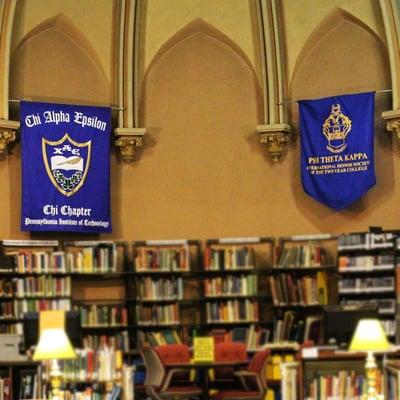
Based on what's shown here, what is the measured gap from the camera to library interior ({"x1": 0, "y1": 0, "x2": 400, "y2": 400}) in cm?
1159

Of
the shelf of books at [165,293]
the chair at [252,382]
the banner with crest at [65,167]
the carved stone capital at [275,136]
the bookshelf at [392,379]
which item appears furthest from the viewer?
the carved stone capital at [275,136]

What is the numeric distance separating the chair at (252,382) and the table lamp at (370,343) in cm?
183

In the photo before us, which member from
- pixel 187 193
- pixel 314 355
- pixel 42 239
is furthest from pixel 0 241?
pixel 314 355

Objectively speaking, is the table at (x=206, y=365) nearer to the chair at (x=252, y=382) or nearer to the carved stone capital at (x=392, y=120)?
the chair at (x=252, y=382)

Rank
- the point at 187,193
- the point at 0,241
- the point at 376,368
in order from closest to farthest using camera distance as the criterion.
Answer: the point at 376,368 < the point at 0,241 < the point at 187,193

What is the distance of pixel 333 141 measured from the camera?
39.0 feet

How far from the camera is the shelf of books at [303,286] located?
11.6 meters

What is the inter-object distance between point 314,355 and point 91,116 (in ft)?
14.9

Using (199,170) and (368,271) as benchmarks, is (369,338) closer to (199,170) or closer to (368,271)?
(368,271)

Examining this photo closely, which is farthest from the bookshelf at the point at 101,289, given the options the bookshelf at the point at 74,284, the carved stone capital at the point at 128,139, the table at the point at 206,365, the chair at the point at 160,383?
the table at the point at 206,365

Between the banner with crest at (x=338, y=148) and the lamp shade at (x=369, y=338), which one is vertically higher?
the banner with crest at (x=338, y=148)

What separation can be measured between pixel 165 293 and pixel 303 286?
161cm

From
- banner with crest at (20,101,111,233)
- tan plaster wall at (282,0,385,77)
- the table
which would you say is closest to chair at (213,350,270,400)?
the table

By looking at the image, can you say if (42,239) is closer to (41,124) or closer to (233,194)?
(41,124)
